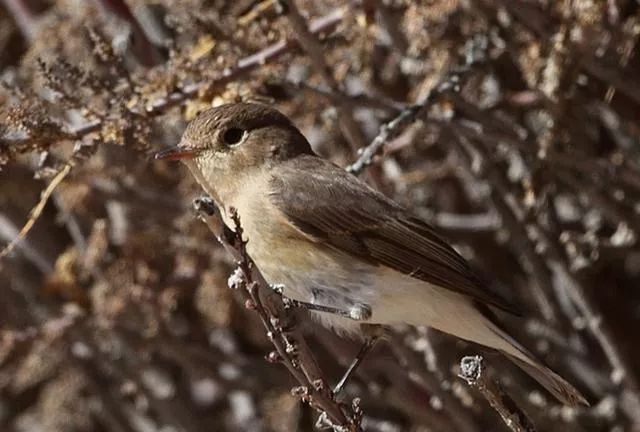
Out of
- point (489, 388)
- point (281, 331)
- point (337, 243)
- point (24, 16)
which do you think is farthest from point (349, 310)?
point (24, 16)

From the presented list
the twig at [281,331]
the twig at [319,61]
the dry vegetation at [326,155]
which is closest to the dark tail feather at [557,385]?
the dry vegetation at [326,155]

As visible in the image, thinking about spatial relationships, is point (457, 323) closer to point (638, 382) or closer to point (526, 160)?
point (526, 160)

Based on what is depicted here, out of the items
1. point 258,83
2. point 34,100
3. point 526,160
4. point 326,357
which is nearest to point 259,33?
point 258,83

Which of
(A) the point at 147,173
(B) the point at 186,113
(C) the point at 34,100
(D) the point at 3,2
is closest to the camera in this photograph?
(C) the point at 34,100

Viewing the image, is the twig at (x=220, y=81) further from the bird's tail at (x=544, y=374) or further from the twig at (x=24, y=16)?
the twig at (x=24, y=16)

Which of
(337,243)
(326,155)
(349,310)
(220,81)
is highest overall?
(220,81)

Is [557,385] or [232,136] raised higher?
[232,136]

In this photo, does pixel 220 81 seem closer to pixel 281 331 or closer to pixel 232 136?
pixel 232 136
